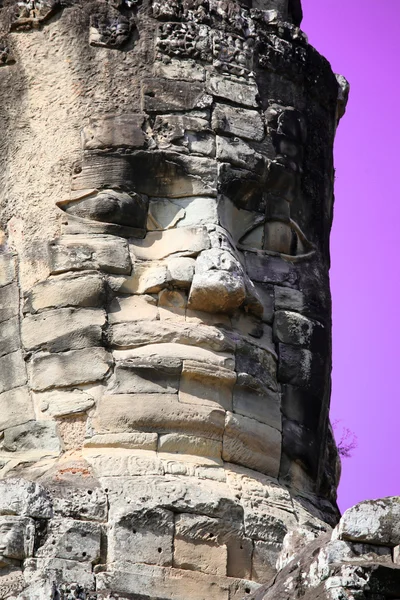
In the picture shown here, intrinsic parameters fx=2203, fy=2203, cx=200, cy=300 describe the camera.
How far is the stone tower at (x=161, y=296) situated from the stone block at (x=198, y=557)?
0.02m

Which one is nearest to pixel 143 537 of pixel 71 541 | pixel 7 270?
pixel 71 541

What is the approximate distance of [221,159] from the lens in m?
18.8

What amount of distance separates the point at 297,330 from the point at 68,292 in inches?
80.1

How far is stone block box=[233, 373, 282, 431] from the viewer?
1789cm

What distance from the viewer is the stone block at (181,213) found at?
18500 millimetres

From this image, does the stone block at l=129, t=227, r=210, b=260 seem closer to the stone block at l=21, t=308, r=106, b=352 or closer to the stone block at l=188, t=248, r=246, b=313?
the stone block at l=188, t=248, r=246, b=313

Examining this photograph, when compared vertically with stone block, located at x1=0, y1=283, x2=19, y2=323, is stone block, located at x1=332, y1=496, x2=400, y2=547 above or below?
below

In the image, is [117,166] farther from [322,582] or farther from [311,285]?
[322,582]

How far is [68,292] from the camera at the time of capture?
1805 centimetres

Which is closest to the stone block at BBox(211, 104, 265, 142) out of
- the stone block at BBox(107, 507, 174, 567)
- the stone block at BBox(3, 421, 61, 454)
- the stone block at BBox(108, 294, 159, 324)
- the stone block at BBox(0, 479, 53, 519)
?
the stone block at BBox(108, 294, 159, 324)

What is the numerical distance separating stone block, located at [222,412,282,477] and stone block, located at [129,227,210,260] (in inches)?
59.5

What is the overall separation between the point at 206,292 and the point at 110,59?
244cm

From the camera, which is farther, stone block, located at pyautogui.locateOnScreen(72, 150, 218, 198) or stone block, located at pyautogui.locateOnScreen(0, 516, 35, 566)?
stone block, located at pyautogui.locateOnScreen(72, 150, 218, 198)

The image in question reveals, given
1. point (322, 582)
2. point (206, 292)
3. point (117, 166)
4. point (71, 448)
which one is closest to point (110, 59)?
point (117, 166)
